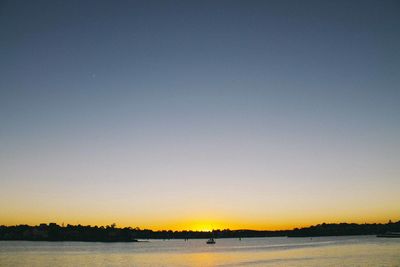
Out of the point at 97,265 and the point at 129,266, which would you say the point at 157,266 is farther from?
the point at 97,265

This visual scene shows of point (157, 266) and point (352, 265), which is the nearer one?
point (352, 265)

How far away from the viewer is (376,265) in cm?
6819

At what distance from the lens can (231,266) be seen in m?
82.3

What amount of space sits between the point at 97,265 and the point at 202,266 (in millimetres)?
21338

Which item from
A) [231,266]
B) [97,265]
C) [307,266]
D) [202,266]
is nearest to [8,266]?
[97,265]

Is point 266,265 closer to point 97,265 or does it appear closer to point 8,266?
point 97,265

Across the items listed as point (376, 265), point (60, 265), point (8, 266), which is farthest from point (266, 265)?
point (8, 266)

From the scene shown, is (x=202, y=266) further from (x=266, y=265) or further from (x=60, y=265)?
(x=60, y=265)

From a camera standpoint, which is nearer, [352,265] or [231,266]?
[352,265]

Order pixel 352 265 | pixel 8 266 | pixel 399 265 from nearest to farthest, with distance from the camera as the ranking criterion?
pixel 399 265
pixel 352 265
pixel 8 266

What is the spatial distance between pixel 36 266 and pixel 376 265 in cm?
6236

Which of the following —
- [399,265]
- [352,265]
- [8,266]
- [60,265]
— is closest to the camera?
[399,265]

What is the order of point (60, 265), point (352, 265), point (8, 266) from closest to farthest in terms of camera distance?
point (352, 265), point (8, 266), point (60, 265)

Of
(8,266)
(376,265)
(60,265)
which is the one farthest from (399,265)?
(8,266)
